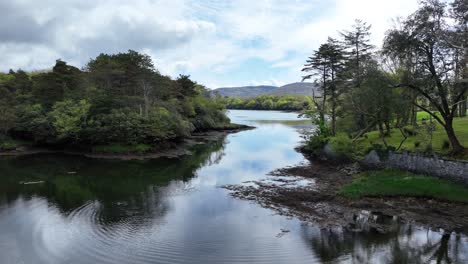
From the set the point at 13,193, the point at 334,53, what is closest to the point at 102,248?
the point at 13,193

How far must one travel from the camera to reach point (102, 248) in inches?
616

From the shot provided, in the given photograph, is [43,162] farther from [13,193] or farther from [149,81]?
[149,81]

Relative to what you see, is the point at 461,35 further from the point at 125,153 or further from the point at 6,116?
the point at 6,116

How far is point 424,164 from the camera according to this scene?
24.4 m

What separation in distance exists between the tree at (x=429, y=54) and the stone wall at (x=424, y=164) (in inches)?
85.7

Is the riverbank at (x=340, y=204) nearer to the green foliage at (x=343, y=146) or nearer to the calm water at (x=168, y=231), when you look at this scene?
the calm water at (x=168, y=231)

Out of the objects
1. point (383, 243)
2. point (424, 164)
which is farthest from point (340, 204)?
point (424, 164)

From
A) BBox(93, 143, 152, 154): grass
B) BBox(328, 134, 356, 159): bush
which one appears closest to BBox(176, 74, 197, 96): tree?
BBox(93, 143, 152, 154): grass

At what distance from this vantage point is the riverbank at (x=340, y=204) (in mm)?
18594

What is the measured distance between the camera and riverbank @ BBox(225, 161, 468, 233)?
18.6 meters

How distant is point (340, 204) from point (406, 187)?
4758 mm

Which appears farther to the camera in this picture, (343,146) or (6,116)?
(6,116)

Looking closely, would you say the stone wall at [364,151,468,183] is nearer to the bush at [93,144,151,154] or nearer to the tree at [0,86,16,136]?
the bush at [93,144,151,154]

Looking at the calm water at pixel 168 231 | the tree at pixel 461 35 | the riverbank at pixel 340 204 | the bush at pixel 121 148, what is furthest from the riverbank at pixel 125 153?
the tree at pixel 461 35
